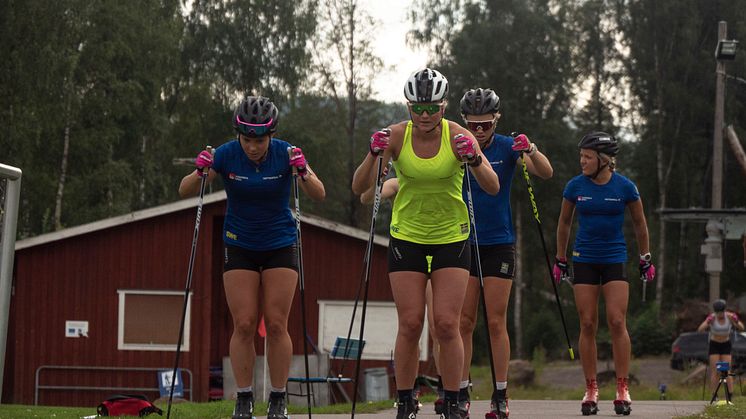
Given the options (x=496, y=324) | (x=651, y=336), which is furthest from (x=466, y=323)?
(x=651, y=336)

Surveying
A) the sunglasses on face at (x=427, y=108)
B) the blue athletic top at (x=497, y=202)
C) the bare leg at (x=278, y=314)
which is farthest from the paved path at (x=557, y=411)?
the sunglasses on face at (x=427, y=108)

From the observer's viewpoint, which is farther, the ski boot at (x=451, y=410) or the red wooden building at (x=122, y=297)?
the red wooden building at (x=122, y=297)

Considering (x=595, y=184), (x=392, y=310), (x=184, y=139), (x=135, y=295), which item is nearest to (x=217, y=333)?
(x=135, y=295)

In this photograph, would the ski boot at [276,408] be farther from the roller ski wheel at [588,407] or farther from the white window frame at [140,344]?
the white window frame at [140,344]

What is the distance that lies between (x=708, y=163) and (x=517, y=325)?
35.6 ft

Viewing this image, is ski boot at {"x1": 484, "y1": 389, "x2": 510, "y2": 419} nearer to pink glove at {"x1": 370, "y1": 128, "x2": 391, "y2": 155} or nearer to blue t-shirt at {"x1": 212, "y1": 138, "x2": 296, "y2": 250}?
blue t-shirt at {"x1": 212, "y1": 138, "x2": 296, "y2": 250}

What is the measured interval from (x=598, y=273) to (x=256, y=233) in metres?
3.96

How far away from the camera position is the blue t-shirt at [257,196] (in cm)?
945

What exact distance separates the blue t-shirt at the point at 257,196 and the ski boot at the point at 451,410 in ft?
5.52

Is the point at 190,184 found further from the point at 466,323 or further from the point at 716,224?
the point at 716,224

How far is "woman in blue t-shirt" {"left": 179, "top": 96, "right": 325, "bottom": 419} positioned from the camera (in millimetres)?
9422

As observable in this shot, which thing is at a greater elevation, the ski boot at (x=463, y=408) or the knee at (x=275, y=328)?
the knee at (x=275, y=328)

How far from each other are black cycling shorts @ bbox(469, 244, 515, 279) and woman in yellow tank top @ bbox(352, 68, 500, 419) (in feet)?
4.92

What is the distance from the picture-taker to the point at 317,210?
204 ft
